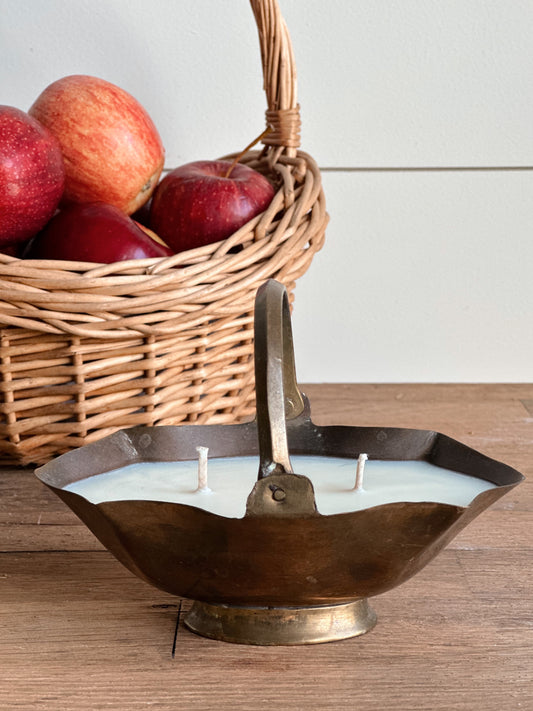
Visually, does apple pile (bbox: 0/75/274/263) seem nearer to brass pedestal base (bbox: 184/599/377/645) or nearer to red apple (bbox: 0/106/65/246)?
red apple (bbox: 0/106/65/246)

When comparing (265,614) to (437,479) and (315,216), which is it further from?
(315,216)

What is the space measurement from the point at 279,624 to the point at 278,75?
576 mm

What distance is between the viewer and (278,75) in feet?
2.72

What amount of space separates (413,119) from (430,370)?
341 millimetres

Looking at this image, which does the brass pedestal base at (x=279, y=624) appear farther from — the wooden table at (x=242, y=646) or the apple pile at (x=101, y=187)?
Answer: the apple pile at (x=101, y=187)

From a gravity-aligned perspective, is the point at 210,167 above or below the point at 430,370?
above

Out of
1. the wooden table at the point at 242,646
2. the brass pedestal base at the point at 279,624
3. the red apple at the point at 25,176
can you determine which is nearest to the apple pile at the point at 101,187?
the red apple at the point at 25,176

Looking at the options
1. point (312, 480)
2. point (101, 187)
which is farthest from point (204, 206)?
point (312, 480)

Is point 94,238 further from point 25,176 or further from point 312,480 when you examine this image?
point 312,480

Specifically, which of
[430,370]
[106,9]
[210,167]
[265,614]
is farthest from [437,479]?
[106,9]

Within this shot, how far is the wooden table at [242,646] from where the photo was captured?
0.39 m

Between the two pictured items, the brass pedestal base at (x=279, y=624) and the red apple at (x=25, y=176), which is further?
the red apple at (x=25, y=176)

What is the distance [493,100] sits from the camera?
43.4 inches

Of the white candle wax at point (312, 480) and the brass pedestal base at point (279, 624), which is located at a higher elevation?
the white candle wax at point (312, 480)
